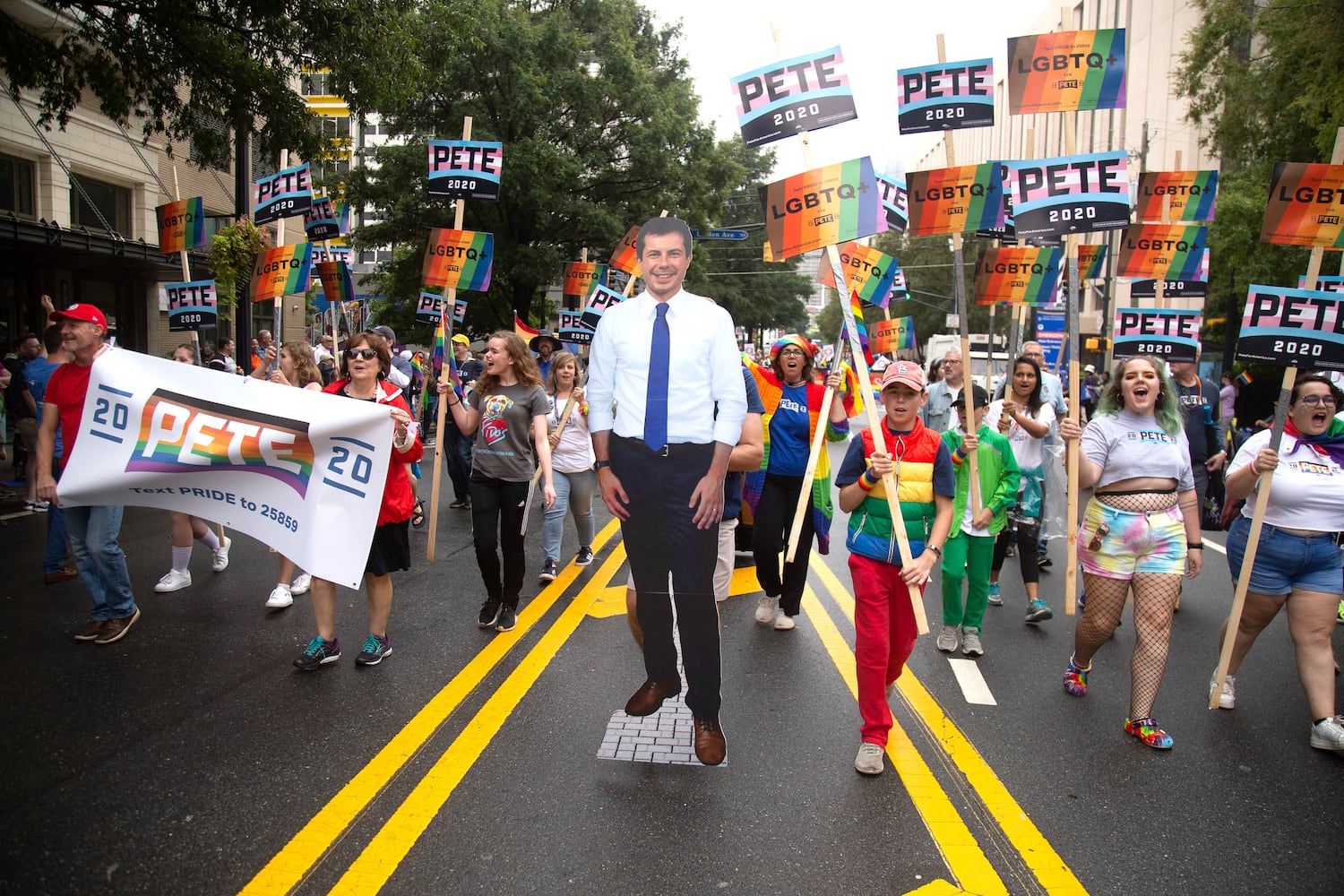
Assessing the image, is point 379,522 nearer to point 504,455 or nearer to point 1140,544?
point 504,455

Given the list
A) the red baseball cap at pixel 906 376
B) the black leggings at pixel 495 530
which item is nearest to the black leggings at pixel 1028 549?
the red baseball cap at pixel 906 376

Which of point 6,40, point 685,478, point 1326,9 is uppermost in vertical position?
point 1326,9

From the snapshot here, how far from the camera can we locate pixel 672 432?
380 cm

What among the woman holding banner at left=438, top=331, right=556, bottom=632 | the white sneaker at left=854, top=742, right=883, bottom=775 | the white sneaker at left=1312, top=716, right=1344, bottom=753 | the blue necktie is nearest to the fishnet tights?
the white sneaker at left=1312, top=716, right=1344, bottom=753

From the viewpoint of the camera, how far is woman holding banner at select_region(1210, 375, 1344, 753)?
4578mm

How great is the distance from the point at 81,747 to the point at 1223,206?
22.5 m

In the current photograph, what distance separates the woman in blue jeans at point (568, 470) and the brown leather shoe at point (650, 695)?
3.15 metres

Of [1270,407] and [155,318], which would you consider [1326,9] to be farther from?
[155,318]

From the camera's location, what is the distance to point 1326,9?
44.8 feet

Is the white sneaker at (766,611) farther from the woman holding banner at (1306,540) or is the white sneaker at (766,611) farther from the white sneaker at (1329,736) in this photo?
the white sneaker at (1329,736)

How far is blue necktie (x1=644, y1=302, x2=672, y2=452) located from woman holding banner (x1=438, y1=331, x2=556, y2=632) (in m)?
2.41

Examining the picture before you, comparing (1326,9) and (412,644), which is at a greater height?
(1326,9)

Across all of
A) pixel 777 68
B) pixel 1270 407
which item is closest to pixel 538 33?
pixel 1270 407

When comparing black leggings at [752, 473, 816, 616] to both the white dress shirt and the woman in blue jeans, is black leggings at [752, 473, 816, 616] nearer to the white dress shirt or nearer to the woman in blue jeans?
the woman in blue jeans
